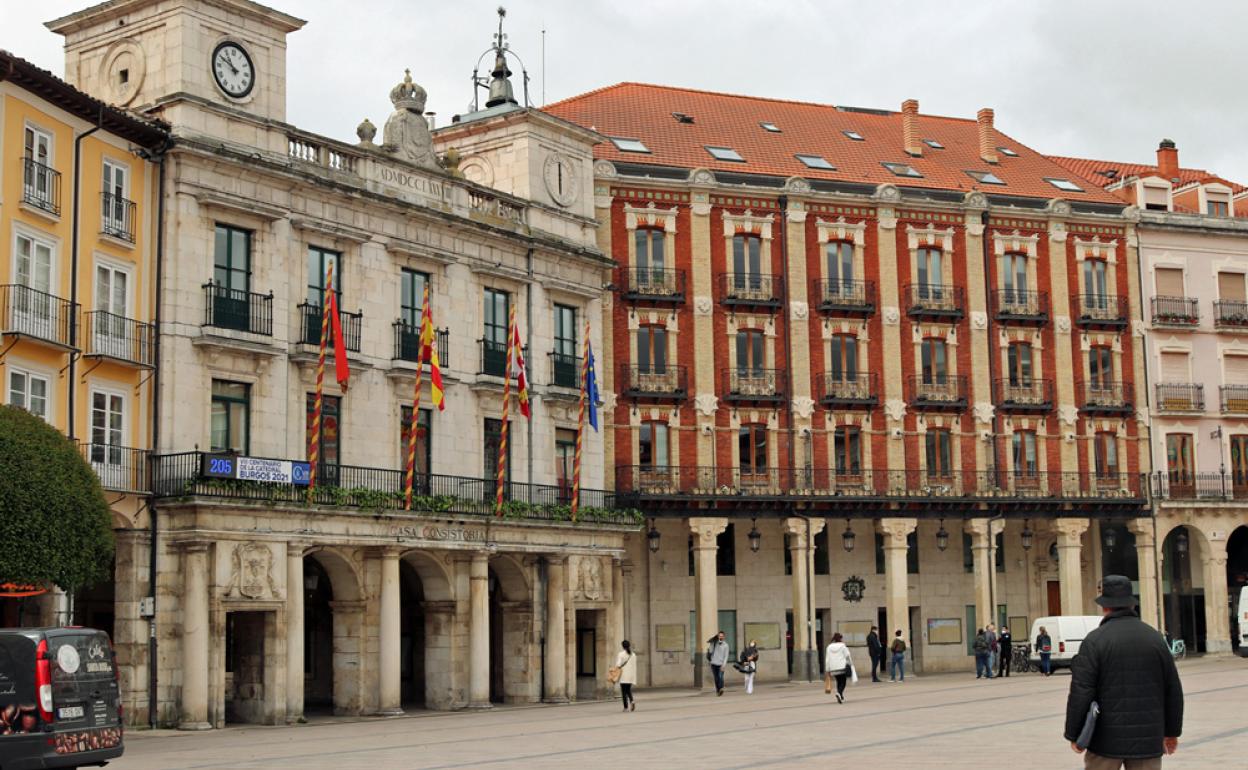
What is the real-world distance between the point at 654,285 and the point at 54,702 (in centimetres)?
3628

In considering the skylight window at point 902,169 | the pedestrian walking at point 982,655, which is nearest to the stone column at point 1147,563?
the pedestrian walking at point 982,655

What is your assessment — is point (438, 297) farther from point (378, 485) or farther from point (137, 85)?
point (137, 85)

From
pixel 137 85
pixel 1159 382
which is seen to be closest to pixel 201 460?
pixel 137 85

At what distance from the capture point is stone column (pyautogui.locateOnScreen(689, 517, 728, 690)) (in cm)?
5312

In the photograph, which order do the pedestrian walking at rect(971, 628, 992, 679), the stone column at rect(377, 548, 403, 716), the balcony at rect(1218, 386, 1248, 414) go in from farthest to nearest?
1. the balcony at rect(1218, 386, 1248, 414)
2. the pedestrian walking at rect(971, 628, 992, 679)
3. the stone column at rect(377, 548, 403, 716)

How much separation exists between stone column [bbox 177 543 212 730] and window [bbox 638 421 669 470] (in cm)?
2064

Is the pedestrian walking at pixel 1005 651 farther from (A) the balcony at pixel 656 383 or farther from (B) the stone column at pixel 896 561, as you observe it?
(A) the balcony at pixel 656 383

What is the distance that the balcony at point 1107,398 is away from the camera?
61.5 meters

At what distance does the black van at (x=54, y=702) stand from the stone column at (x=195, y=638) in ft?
49.9

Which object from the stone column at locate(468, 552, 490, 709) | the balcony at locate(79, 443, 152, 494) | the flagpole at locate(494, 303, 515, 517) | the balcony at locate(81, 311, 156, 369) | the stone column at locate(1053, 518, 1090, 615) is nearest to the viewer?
the balcony at locate(81, 311, 156, 369)

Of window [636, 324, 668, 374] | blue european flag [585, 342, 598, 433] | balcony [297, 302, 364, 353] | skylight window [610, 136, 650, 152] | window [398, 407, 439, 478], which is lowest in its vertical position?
window [398, 407, 439, 478]

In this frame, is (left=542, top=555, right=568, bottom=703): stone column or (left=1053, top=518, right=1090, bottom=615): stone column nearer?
(left=542, top=555, right=568, bottom=703): stone column

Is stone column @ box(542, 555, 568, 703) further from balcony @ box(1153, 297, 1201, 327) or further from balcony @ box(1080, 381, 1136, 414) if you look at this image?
balcony @ box(1153, 297, 1201, 327)

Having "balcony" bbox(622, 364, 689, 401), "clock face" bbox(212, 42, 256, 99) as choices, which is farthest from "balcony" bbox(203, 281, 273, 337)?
"balcony" bbox(622, 364, 689, 401)
